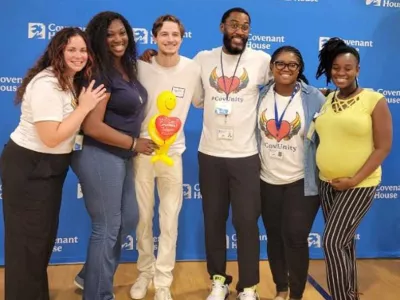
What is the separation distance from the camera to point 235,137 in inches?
92.0

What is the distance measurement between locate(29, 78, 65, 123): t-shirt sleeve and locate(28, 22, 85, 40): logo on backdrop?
1.12 meters

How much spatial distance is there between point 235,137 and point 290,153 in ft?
0.96

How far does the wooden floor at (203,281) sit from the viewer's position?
8.73 ft

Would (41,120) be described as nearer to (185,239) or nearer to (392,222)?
(185,239)

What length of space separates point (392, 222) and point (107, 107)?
234cm

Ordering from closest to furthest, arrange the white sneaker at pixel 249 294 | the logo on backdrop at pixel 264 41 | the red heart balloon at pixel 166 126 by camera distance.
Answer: the red heart balloon at pixel 166 126, the white sneaker at pixel 249 294, the logo on backdrop at pixel 264 41

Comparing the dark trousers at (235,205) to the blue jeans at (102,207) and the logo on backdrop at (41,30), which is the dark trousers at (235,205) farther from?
the logo on backdrop at (41,30)

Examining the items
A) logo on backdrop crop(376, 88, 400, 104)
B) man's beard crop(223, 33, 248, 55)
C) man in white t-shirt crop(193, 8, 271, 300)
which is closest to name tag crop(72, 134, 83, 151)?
man in white t-shirt crop(193, 8, 271, 300)

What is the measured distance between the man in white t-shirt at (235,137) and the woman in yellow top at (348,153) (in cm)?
40

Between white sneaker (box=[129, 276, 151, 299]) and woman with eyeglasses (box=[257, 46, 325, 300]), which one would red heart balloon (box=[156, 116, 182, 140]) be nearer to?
woman with eyeglasses (box=[257, 46, 325, 300])

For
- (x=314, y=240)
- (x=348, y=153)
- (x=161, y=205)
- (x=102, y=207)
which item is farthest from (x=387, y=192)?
(x=102, y=207)

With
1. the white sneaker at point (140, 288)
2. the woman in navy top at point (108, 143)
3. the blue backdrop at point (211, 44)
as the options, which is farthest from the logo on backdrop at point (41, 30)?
the white sneaker at point (140, 288)

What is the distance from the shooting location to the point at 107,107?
2.10 m

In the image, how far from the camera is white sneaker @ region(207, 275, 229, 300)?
98.0 inches
